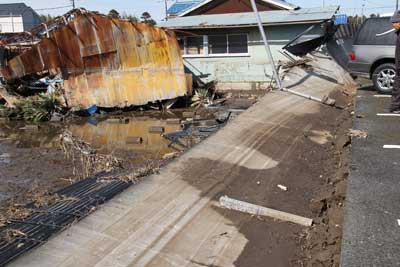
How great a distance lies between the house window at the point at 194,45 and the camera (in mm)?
19797

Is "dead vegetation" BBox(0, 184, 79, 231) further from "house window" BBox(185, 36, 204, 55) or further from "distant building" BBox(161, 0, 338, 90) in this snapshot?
"house window" BBox(185, 36, 204, 55)

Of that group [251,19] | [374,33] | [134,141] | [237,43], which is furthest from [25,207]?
[251,19]

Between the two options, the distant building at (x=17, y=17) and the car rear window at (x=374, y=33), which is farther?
the distant building at (x=17, y=17)

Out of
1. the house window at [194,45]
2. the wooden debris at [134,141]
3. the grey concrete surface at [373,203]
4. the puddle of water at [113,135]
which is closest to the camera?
the grey concrete surface at [373,203]

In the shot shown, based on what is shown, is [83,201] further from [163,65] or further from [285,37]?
[285,37]

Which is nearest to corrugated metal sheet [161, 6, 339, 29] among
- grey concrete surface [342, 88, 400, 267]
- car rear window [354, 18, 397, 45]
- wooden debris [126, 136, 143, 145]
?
car rear window [354, 18, 397, 45]

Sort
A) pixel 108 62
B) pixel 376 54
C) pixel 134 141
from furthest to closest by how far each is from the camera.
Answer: pixel 108 62, pixel 376 54, pixel 134 141

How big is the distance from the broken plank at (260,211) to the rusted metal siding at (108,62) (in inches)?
433

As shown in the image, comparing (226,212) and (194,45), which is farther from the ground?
(194,45)

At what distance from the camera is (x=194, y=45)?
20.0m

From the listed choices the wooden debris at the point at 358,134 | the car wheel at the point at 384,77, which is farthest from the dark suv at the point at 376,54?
the wooden debris at the point at 358,134

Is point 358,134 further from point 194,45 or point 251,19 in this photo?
point 194,45

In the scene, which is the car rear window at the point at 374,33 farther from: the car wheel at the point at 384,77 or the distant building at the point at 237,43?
the distant building at the point at 237,43

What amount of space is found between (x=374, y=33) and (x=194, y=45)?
9535 mm
